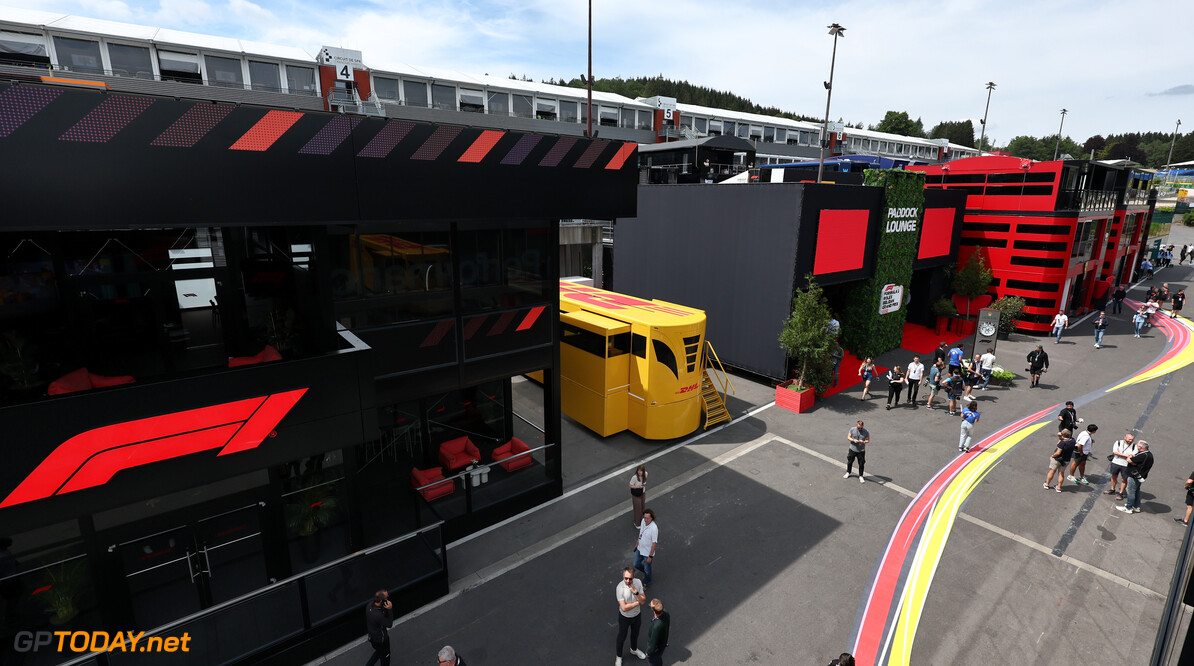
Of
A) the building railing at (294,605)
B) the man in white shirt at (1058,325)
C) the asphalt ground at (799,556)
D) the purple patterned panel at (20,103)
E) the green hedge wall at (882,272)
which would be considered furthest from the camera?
the man in white shirt at (1058,325)

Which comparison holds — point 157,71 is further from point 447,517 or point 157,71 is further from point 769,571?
point 769,571

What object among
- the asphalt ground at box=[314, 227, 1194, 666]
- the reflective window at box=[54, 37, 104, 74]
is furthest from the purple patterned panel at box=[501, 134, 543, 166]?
the reflective window at box=[54, 37, 104, 74]

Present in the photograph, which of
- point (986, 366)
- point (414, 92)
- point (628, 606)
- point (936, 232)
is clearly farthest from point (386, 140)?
point (414, 92)

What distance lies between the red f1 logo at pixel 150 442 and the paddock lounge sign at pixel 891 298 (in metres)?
20.2

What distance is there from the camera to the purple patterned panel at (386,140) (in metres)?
7.34

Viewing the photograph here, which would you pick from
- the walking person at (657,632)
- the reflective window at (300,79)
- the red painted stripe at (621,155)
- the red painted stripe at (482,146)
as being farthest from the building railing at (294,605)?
the reflective window at (300,79)

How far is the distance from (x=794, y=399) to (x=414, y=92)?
123 feet

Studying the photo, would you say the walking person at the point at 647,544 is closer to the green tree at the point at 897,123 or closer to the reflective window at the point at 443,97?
the reflective window at the point at 443,97

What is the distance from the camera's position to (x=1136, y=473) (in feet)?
37.4

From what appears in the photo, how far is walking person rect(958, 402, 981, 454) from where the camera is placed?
550 inches

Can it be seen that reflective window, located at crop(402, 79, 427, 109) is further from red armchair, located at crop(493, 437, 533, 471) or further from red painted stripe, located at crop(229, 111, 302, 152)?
red painted stripe, located at crop(229, 111, 302, 152)

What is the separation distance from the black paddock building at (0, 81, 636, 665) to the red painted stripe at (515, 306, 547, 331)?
0.03m

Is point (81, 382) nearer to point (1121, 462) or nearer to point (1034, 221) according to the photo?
point (1121, 462)

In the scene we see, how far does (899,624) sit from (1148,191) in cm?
4738
